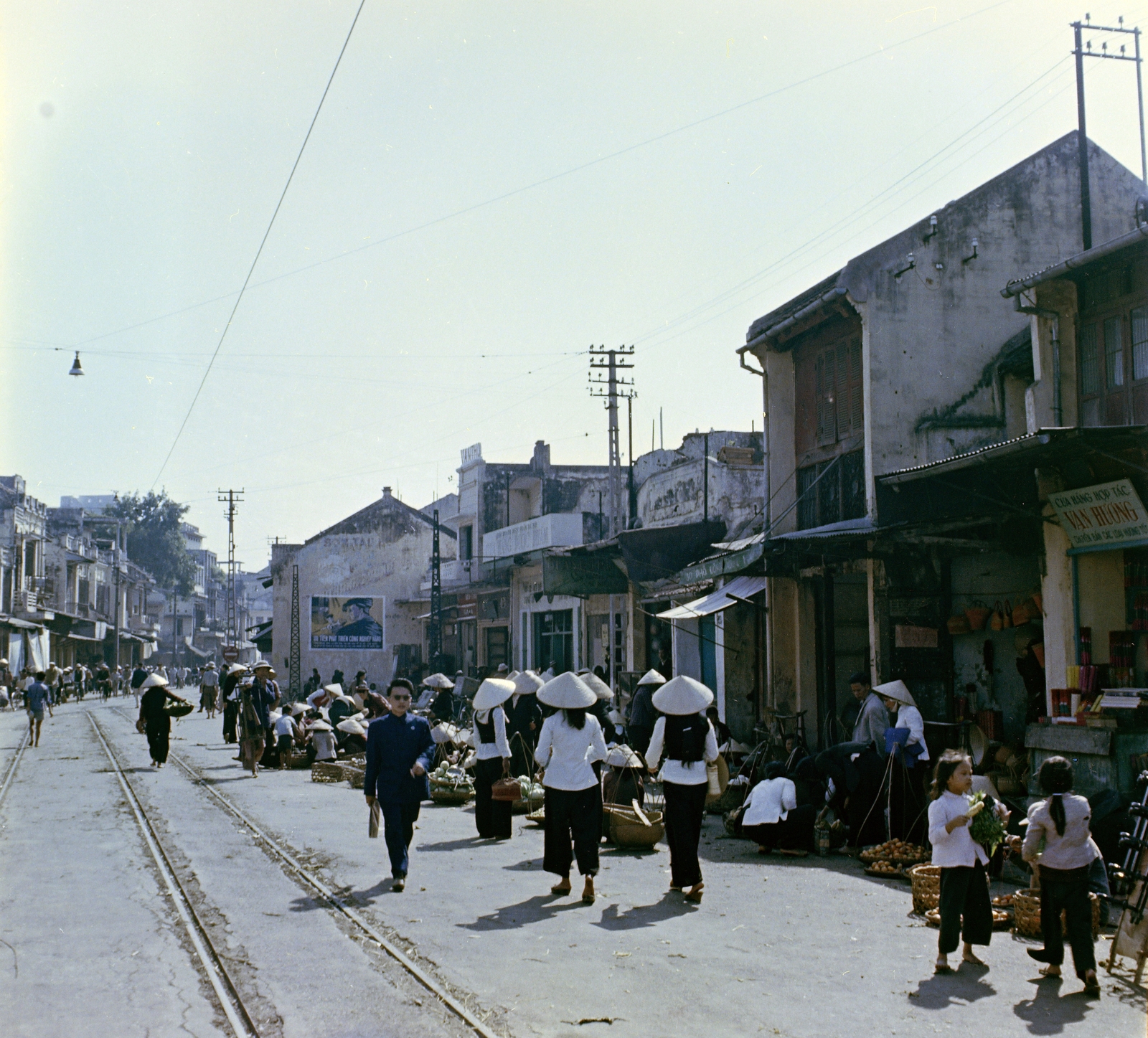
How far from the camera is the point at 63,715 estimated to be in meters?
40.2

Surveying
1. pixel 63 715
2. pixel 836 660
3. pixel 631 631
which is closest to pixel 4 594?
pixel 63 715

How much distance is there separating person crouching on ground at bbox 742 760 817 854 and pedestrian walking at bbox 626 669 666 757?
2.79 m

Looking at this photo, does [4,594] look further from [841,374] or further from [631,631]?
[841,374]

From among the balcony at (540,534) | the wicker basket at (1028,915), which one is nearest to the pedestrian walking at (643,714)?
the wicker basket at (1028,915)

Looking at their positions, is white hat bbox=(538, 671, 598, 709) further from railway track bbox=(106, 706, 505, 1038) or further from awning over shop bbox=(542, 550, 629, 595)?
awning over shop bbox=(542, 550, 629, 595)

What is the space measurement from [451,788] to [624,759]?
331 centimetres

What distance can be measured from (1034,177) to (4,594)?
46555 millimetres

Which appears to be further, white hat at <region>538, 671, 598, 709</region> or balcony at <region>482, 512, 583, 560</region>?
balcony at <region>482, 512, 583, 560</region>

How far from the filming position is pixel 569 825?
29.3 ft

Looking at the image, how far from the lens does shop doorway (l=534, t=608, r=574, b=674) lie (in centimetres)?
3134

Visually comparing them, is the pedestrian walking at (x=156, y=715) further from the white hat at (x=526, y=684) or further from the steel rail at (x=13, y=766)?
the white hat at (x=526, y=684)

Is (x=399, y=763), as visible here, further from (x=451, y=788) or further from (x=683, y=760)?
(x=451, y=788)

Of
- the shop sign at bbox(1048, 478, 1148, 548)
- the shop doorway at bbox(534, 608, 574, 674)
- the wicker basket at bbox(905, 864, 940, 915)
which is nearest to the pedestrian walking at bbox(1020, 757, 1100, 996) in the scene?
the wicker basket at bbox(905, 864, 940, 915)

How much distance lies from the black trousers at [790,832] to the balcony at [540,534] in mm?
22542
